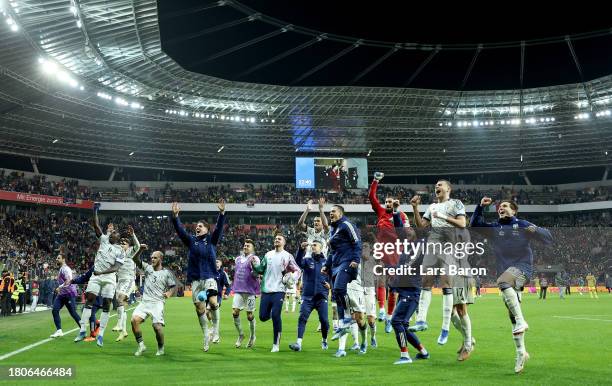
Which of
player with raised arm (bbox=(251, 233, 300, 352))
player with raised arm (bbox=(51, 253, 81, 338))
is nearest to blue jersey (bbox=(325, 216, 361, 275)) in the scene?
player with raised arm (bbox=(251, 233, 300, 352))

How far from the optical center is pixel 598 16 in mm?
39562

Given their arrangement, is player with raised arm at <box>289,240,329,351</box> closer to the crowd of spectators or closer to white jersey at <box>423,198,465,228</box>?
white jersey at <box>423,198,465,228</box>

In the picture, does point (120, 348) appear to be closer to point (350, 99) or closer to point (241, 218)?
point (350, 99)

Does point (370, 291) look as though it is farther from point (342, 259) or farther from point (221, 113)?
point (221, 113)

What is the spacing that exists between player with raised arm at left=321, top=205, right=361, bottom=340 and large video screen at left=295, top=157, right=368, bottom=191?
124 feet

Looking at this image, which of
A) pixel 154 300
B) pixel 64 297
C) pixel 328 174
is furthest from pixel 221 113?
pixel 154 300

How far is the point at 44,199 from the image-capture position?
50.7 meters

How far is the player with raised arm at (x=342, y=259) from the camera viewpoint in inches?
416

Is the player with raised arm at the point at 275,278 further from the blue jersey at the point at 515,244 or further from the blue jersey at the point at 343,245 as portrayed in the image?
the blue jersey at the point at 515,244

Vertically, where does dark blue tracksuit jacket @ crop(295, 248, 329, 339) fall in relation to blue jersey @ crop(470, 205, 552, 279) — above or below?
below

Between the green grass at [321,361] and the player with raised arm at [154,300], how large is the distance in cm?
40

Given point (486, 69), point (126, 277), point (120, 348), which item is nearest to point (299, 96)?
point (486, 69)

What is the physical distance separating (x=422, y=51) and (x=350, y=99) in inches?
258

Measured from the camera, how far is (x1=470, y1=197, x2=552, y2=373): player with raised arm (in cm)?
884
